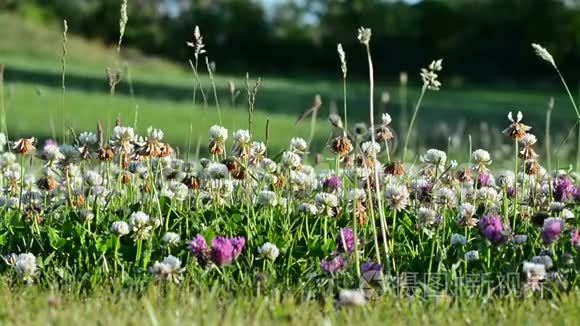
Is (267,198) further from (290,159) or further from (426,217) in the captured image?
(426,217)

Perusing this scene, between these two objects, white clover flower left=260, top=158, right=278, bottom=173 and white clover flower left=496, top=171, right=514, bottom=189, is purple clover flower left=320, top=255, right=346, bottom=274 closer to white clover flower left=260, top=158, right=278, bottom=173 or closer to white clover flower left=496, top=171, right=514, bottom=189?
white clover flower left=260, top=158, right=278, bottom=173

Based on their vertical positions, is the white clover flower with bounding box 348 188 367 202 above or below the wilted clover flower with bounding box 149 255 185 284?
above

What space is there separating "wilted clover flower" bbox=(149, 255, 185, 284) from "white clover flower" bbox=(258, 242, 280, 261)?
0.85 ft

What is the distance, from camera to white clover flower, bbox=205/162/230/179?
361cm

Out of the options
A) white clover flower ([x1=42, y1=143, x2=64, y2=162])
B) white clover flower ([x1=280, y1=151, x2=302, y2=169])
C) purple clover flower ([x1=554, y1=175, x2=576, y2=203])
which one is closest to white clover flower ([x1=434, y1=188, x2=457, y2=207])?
purple clover flower ([x1=554, y1=175, x2=576, y2=203])

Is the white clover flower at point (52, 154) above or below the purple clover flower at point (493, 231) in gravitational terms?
above

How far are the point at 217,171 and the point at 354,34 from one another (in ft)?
137

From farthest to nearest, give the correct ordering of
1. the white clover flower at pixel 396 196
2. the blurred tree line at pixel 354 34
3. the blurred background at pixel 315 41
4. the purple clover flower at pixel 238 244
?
the blurred tree line at pixel 354 34
the blurred background at pixel 315 41
the white clover flower at pixel 396 196
the purple clover flower at pixel 238 244

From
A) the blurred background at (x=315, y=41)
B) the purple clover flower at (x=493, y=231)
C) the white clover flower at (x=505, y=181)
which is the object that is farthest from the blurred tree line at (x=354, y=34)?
the purple clover flower at (x=493, y=231)

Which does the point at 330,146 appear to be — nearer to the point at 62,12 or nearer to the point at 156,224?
the point at 156,224

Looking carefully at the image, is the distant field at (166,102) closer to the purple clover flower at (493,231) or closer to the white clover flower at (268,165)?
the white clover flower at (268,165)

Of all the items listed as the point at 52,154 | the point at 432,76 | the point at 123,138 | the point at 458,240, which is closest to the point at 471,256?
the point at 458,240

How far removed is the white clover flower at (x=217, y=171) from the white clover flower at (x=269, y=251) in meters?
0.46

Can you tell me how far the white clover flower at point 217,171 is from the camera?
3.61 meters
